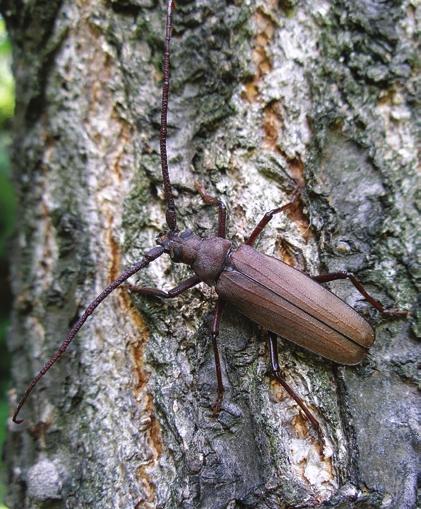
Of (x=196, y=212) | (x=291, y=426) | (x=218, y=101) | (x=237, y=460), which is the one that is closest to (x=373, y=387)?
(x=291, y=426)

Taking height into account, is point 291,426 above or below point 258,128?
below

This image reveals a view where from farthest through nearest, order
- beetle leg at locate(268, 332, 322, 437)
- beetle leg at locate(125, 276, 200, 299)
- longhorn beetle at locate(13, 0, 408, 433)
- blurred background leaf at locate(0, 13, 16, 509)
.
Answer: blurred background leaf at locate(0, 13, 16, 509), beetle leg at locate(125, 276, 200, 299), longhorn beetle at locate(13, 0, 408, 433), beetle leg at locate(268, 332, 322, 437)

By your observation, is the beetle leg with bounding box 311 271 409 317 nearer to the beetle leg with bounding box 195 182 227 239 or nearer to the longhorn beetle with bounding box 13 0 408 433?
the longhorn beetle with bounding box 13 0 408 433

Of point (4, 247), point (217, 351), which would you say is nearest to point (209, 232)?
point (217, 351)

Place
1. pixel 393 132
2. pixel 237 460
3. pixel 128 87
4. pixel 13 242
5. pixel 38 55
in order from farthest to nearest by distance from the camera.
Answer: pixel 13 242 < pixel 38 55 < pixel 128 87 < pixel 393 132 < pixel 237 460

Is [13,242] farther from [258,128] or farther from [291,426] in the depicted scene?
[291,426]

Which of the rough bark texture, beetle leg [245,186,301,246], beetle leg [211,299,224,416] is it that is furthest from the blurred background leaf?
beetle leg [245,186,301,246]

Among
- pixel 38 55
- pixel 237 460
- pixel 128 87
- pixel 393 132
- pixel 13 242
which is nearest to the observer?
pixel 237 460
